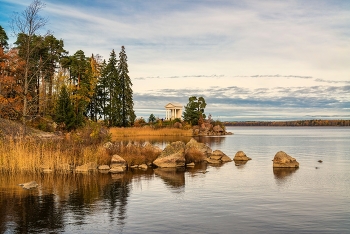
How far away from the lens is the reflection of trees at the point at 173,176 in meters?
21.7

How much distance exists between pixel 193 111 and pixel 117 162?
246ft

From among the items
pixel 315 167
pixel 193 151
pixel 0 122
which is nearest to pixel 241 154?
pixel 193 151

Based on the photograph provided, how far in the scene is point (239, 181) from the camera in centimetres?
2295

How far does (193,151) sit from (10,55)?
32380 mm

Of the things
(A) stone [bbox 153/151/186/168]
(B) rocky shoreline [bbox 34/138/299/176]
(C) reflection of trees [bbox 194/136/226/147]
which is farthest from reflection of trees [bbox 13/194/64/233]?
(C) reflection of trees [bbox 194/136/226/147]

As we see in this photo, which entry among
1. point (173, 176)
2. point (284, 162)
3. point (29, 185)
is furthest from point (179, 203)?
point (284, 162)

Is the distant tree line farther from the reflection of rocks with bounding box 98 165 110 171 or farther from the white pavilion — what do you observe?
the white pavilion

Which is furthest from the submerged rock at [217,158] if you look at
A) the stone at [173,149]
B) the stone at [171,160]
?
the stone at [171,160]

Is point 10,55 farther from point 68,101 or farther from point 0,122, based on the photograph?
point 0,122

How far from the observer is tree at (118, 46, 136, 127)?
8294 cm

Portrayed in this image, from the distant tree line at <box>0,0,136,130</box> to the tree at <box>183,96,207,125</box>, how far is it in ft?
64.7

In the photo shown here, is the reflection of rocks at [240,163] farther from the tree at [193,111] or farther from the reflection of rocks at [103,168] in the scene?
the tree at [193,111]

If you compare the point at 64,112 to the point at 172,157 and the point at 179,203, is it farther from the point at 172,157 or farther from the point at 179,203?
the point at 179,203

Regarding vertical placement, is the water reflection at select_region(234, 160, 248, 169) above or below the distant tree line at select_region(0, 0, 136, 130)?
below
